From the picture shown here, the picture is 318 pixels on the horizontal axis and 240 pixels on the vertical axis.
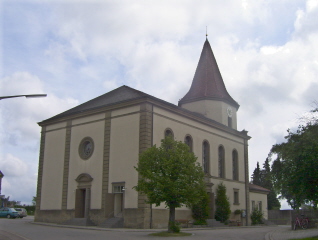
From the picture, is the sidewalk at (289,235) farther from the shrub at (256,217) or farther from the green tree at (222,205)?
the shrub at (256,217)

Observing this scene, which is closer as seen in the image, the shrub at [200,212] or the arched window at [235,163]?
the shrub at [200,212]

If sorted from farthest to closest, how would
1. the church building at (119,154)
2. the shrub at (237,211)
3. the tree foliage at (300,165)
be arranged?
the shrub at (237,211) < the church building at (119,154) < the tree foliage at (300,165)

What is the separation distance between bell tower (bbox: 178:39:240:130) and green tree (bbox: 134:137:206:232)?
19.1m

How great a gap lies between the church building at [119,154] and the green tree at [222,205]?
658 mm

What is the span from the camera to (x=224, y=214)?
3744 cm

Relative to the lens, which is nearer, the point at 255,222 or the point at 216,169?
the point at 216,169

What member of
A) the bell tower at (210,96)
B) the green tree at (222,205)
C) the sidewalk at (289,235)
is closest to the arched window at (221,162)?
the green tree at (222,205)

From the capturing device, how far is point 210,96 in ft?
143

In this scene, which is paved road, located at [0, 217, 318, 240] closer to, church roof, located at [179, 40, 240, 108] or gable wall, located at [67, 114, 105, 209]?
gable wall, located at [67, 114, 105, 209]

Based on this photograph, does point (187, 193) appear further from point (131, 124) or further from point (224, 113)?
point (224, 113)

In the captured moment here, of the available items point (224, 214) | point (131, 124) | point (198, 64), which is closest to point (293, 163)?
point (131, 124)

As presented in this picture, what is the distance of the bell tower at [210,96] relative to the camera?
4353 centimetres

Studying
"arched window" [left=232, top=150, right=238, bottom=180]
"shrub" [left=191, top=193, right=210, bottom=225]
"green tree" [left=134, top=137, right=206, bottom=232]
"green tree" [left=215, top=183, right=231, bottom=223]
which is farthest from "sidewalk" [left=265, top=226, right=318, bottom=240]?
"arched window" [left=232, top=150, right=238, bottom=180]

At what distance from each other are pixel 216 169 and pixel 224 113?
24.1ft
